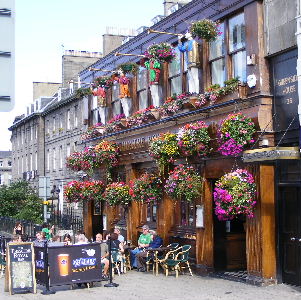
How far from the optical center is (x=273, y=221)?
13703mm

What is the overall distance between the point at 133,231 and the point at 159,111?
14.9 feet

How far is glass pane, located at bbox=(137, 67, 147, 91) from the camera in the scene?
20391 mm

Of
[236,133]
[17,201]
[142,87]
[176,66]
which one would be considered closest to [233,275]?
[236,133]

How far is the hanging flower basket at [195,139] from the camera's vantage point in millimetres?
15328

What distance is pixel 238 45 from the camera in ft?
49.5

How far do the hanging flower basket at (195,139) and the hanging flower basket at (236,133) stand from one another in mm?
1215

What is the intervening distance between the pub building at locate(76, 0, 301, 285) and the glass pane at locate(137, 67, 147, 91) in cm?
3

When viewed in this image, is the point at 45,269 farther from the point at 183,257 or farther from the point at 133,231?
the point at 133,231

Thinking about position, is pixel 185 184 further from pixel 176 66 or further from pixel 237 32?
pixel 176 66

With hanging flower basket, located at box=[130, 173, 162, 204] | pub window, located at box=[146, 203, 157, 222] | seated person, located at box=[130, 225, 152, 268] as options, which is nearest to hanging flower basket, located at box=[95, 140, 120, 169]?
pub window, located at box=[146, 203, 157, 222]

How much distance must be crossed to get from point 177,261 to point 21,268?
4.12 meters

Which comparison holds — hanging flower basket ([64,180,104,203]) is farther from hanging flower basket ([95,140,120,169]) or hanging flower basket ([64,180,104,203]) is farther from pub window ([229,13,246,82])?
pub window ([229,13,246,82])

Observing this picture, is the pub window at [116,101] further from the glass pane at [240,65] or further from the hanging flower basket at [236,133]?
A: the hanging flower basket at [236,133]

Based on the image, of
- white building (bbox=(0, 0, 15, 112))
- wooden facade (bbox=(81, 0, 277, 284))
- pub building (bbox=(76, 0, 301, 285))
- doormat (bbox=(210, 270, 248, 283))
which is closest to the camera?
white building (bbox=(0, 0, 15, 112))
